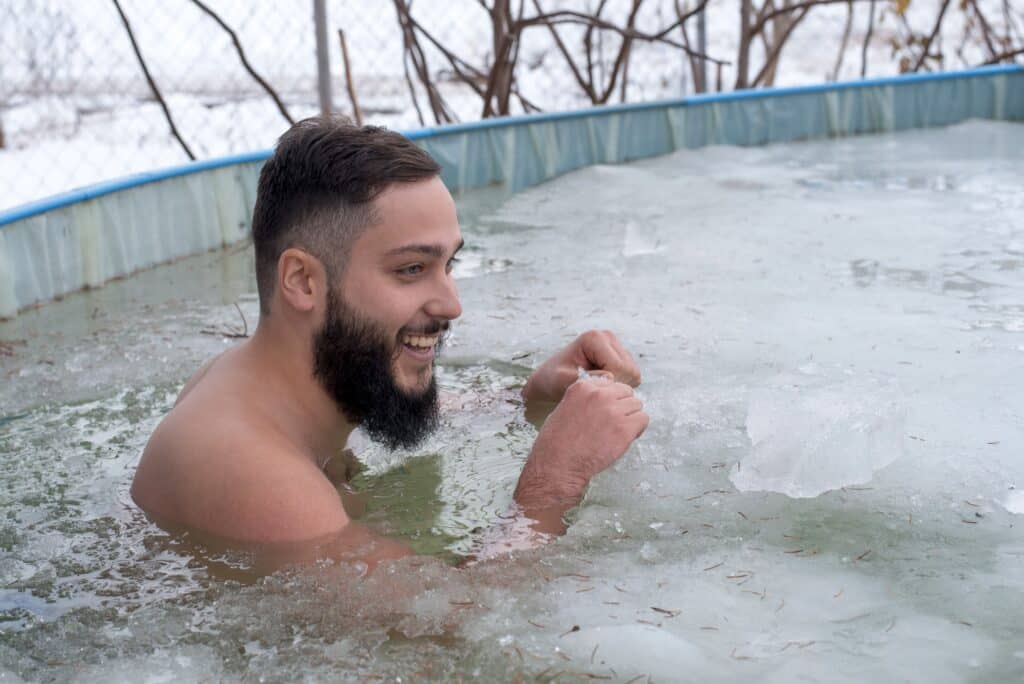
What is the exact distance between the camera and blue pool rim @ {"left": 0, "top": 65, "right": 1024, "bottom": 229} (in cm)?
399

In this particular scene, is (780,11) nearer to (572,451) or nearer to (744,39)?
(744,39)

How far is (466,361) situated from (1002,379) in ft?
4.72

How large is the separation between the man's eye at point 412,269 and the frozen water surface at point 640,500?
529 mm

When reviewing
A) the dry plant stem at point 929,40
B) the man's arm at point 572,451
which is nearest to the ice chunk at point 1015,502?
the man's arm at point 572,451

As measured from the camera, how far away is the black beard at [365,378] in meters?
2.16

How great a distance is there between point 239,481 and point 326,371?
31cm

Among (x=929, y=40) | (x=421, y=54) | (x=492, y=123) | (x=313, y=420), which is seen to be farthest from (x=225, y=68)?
→ (x=313, y=420)

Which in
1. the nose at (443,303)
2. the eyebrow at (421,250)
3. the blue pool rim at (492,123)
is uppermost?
A: the blue pool rim at (492,123)

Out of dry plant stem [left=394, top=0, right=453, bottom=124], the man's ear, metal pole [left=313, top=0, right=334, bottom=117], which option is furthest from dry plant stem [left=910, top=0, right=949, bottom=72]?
the man's ear

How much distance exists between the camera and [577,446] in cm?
230

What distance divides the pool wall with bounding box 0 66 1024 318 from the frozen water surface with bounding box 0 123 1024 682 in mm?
199

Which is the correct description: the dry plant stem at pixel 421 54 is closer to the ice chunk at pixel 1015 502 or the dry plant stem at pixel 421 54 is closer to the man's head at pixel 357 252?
the man's head at pixel 357 252

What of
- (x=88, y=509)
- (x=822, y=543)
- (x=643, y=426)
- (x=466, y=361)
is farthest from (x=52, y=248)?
(x=822, y=543)

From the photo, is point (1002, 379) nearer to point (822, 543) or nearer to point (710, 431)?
point (710, 431)
